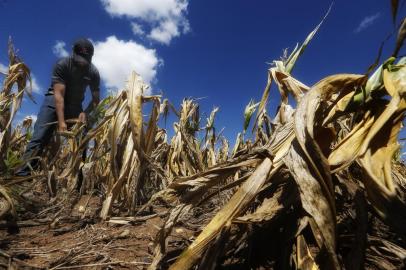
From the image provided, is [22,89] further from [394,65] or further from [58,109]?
[394,65]

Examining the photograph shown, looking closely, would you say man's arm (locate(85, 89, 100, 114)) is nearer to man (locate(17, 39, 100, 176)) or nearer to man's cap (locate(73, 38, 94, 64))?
man (locate(17, 39, 100, 176))

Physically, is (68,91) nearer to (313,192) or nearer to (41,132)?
(41,132)

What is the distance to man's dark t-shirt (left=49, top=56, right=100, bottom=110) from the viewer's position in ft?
9.83

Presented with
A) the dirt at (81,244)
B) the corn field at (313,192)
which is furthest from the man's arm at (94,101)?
the corn field at (313,192)

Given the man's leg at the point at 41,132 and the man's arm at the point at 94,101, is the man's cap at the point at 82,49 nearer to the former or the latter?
the man's arm at the point at 94,101

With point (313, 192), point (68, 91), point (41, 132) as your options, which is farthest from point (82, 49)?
point (313, 192)

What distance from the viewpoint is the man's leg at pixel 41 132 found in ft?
9.27

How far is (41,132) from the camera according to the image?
9.53 ft

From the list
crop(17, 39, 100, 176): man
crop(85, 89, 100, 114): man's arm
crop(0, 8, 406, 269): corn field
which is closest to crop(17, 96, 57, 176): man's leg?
crop(17, 39, 100, 176): man

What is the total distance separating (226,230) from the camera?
32.3 inches

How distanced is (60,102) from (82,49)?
0.56 meters

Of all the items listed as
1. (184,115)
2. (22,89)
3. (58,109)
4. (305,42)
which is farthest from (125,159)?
(184,115)

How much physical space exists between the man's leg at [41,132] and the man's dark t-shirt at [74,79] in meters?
0.14

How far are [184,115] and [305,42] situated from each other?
82.7 inches
